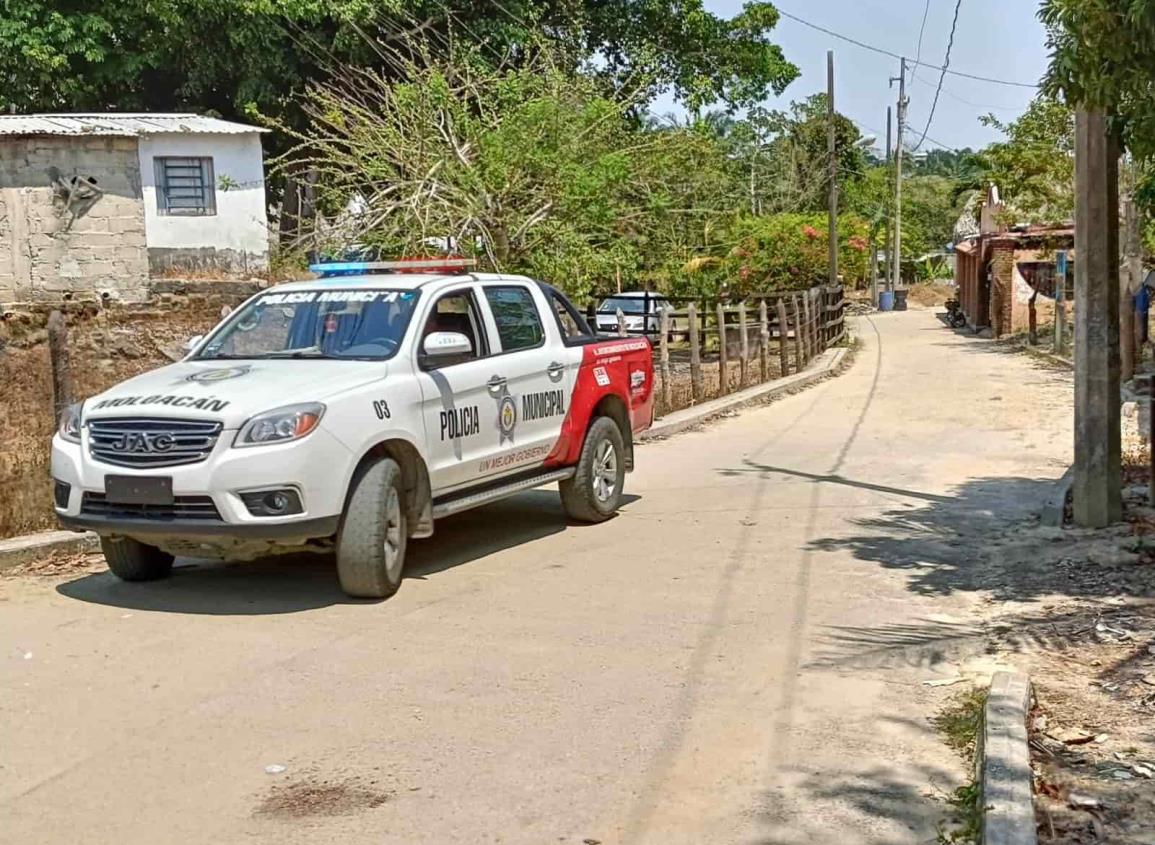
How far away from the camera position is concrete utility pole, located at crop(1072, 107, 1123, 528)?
8.73 m

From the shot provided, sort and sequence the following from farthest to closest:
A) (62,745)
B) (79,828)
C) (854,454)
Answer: (854,454) < (62,745) < (79,828)

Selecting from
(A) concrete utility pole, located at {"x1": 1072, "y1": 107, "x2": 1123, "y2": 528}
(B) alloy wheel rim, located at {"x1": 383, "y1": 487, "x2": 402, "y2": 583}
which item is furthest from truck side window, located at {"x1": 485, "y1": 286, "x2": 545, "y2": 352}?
(A) concrete utility pole, located at {"x1": 1072, "y1": 107, "x2": 1123, "y2": 528}

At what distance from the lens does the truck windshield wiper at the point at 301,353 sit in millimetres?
7855

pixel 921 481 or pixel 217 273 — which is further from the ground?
pixel 217 273

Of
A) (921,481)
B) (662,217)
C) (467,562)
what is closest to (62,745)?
(467,562)

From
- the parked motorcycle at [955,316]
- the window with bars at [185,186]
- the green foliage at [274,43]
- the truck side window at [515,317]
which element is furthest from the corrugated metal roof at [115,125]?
the parked motorcycle at [955,316]

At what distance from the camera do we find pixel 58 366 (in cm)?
938

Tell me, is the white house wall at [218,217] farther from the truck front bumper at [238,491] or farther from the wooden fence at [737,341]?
the truck front bumper at [238,491]

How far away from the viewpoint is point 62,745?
16.9ft

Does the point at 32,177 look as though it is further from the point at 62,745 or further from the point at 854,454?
the point at 62,745

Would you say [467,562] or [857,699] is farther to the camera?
[467,562]

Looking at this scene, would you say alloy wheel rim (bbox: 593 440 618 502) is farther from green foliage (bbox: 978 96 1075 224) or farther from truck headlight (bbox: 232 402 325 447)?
green foliage (bbox: 978 96 1075 224)

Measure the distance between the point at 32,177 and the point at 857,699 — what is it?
949 inches

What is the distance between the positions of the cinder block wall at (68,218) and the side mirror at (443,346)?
1910cm
